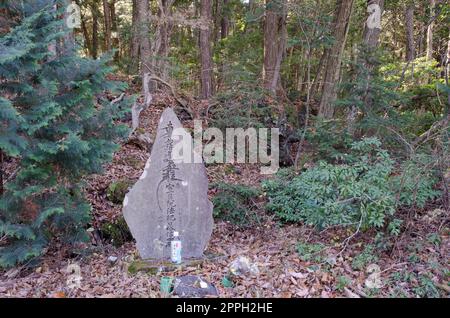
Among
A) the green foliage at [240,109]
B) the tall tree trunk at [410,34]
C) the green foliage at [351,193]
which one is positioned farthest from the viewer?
the tall tree trunk at [410,34]

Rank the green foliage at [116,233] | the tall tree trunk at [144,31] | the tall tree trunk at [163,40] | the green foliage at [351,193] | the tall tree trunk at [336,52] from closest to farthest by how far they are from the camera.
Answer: the green foliage at [351,193] → the green foliage at [116,233] → the tall tree trunk at [144,31] → the tall tree trunk at [163,40] → the tall tree trunk at [336,52]

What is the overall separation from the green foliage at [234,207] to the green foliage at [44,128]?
202 centimetres

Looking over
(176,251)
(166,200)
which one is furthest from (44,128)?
(176,251)

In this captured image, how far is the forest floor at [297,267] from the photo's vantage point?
4039mm

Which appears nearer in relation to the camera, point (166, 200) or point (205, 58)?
point (166, 200)

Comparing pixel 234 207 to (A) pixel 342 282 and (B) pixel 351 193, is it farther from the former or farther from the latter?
(A) pixel 342 282

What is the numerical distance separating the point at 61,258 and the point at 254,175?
416cm

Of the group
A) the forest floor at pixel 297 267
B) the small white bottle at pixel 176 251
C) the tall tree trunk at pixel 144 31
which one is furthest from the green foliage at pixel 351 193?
the tall tree trunk at pixel 144 31

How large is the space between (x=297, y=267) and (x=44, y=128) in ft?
11.3

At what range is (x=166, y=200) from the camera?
4.72 metres

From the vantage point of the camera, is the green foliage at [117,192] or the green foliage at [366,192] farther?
the green foliage at [117,192]

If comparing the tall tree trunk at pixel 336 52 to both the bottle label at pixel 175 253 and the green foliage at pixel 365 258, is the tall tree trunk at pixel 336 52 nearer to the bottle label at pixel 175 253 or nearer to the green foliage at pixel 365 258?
the green foliage at pixel 365 258

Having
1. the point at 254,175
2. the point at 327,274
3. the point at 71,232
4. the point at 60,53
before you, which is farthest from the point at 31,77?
the point at 254,175

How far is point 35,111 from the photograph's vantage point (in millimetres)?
4133
